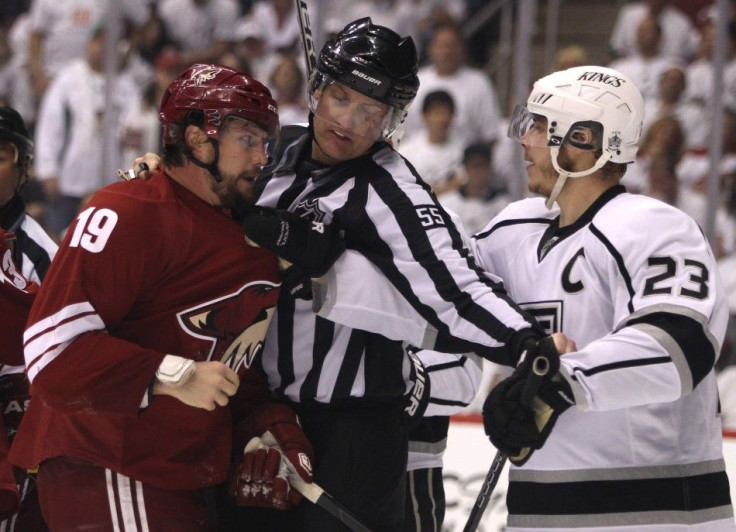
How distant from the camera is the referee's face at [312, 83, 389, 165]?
2.57 m

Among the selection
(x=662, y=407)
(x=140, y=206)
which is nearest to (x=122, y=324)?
(x=140, y=206)

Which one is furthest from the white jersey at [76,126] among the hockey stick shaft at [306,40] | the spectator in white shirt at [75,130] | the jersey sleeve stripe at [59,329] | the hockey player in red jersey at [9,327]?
the jersey sleeve stripe at [59,329]

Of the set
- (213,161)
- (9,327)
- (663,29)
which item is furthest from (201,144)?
(663,29)

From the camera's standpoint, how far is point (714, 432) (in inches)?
97.2

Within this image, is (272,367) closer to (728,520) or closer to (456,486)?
(728,520)

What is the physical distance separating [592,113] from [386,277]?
565 mm

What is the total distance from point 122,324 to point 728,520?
4.30 ft

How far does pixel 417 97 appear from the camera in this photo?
591cm

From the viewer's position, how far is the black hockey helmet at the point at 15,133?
309cm

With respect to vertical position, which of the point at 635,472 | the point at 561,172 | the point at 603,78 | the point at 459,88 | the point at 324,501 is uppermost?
the point at 459,88

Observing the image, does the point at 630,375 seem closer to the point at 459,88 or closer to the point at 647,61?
the point at 459,88

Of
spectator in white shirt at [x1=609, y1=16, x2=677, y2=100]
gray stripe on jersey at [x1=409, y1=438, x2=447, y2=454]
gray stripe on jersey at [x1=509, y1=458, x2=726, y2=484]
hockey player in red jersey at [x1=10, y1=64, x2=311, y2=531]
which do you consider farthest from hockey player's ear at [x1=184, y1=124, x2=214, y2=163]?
spectator in white shirt at [x1=609, y1=16, x2=677, y2=100]

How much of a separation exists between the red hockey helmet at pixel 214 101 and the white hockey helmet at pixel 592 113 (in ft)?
2.00

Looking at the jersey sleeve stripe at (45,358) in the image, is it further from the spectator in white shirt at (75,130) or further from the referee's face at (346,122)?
the spectator in white shirt at (75,130)
